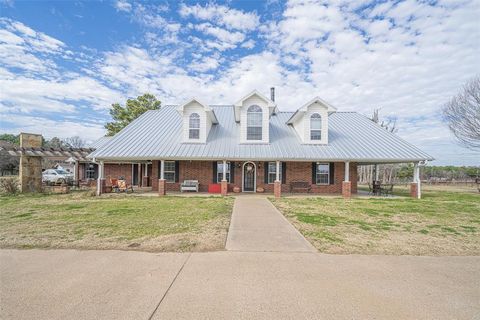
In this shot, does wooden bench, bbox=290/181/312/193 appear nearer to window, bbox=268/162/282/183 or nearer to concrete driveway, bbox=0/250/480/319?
window, bbox=268/162/282/183

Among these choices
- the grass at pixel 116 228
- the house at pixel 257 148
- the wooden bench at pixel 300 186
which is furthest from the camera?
the wooden bench at pixel 300 186

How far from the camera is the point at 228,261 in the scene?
4.84 m

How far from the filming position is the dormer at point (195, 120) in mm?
17250

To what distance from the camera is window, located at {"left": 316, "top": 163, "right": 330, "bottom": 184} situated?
58.0ft

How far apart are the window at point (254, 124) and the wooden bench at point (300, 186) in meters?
4.12

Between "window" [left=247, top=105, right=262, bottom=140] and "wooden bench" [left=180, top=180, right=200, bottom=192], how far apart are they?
499 cm

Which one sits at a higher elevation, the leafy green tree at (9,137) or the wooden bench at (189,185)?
the leafy green tree at (9,137)

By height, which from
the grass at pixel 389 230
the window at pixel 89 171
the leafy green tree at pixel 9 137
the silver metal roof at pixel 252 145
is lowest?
the grass at pixel 389 230

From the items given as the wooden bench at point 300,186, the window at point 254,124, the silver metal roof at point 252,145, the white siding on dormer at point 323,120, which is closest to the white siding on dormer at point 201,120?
the silver metal roof at point 252,145

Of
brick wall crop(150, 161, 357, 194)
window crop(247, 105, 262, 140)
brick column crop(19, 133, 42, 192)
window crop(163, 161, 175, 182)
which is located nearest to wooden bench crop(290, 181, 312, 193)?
brick wall crop(150, 161, 357, 194)

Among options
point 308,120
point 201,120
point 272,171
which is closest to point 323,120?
point 308,120

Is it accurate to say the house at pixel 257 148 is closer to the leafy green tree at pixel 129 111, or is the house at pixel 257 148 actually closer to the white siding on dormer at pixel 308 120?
the white siding on dormer at pixel 308 120

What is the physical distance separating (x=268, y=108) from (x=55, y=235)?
1415 centimetres

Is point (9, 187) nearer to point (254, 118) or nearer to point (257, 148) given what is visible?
point (257, 148)
